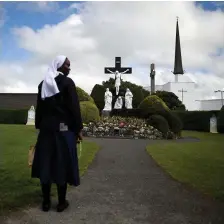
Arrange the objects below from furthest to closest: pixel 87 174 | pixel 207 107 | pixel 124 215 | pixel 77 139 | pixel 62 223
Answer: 1. pixel 207 107
2. pixel 87 174
3. pixel 77 139
4. pixel 124 215
5. pixel 62 223

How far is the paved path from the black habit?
432 mm

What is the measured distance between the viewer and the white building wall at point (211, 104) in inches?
2810

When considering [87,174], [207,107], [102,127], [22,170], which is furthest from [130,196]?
[207,107]

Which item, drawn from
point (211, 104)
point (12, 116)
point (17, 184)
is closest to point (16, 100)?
point (12, 116)

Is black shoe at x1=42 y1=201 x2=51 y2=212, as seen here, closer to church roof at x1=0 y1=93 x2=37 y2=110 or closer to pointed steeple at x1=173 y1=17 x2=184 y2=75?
church roof at x1=0 y1=93 x2=37 y2=110

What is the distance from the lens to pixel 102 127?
19.6m

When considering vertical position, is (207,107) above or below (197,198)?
above

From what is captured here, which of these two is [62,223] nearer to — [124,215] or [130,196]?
[124,215]

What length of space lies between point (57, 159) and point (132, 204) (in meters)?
1.22

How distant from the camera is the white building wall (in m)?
71.4

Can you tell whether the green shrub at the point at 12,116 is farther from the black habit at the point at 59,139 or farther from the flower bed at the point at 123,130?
the black habit at the point at 59,139

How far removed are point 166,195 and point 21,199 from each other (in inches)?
82.0

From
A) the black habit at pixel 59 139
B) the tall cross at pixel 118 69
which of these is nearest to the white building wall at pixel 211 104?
the tall cross at pixel 118 69

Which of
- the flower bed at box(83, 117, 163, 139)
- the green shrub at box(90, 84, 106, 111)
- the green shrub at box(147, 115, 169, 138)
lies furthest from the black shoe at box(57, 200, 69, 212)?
the green shrub at box(90, 84, 106, 111)
